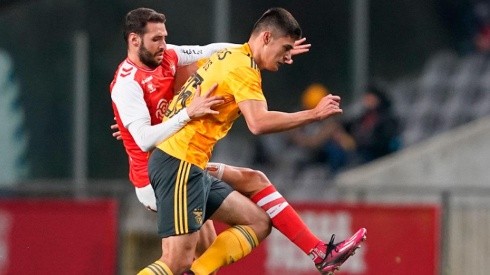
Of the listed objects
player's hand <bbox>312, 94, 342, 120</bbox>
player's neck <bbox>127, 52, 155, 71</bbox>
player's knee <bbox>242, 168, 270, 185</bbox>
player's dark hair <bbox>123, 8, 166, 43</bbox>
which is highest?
player's dark hair <bbox>123, 8, 166, 43</bbox>

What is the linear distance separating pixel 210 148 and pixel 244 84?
0.62 meters

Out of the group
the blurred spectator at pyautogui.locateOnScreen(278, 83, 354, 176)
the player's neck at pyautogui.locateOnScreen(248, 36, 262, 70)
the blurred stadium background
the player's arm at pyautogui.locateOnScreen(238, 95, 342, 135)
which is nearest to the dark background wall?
the blurred stadium background

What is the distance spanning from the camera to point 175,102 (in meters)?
10.7

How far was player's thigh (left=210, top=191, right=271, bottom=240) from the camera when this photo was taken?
10930mm

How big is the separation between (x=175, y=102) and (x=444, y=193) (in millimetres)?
4540

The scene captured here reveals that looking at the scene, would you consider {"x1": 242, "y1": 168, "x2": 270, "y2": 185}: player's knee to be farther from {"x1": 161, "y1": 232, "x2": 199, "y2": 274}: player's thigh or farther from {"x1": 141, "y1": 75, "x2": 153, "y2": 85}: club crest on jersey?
{"x1": 141, "y1": 75, "x2": 153, "y2": 85}: club crest on jersey

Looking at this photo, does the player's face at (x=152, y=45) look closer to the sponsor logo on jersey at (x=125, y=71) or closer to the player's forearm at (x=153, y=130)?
the sponsor logo on jersey at (x=125, y=71)

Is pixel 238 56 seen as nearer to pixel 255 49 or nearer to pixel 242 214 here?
pixel 255 49

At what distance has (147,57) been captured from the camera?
1091cm

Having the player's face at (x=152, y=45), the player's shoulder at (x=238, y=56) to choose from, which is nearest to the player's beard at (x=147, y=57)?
the player's face at (x=152, y=45)

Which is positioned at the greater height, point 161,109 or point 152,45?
point 152,45

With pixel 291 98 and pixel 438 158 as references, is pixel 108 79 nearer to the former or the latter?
pixel 291 98

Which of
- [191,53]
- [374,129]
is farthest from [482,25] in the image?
[191,53]

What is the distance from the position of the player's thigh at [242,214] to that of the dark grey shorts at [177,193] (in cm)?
27
